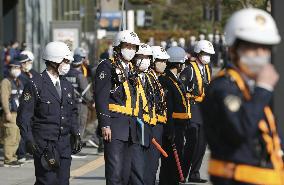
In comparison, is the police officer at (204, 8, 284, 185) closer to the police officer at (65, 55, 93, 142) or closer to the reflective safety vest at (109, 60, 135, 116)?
the reflective safety vest at (109, 60, 135, 116)

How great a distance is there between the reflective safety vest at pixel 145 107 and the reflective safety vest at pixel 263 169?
209 inches

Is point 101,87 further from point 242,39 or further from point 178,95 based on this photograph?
point 242,39

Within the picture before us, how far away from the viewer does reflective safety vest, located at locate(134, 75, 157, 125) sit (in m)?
11.2

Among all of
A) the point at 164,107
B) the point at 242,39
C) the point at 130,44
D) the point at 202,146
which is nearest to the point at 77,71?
the point at 202,146

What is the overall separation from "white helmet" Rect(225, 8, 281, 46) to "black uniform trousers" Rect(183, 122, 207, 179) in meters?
8.34

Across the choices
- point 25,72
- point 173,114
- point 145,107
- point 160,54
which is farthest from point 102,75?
point 25,72

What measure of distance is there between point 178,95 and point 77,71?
5641mm

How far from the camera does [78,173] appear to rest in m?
15.7

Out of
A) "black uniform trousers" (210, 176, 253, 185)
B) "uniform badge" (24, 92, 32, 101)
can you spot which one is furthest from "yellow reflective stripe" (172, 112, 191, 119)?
"black uniform trousers" (210, 176, 253, 185)

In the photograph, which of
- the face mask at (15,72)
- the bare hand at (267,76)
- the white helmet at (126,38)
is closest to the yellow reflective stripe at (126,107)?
the white helmet at (126,38)

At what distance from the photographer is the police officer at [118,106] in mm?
10656

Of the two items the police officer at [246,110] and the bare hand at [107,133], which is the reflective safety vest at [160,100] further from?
the police officer at [246,110]

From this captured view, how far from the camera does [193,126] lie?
14312 mm

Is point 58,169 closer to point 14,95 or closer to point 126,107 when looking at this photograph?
point 126,107
